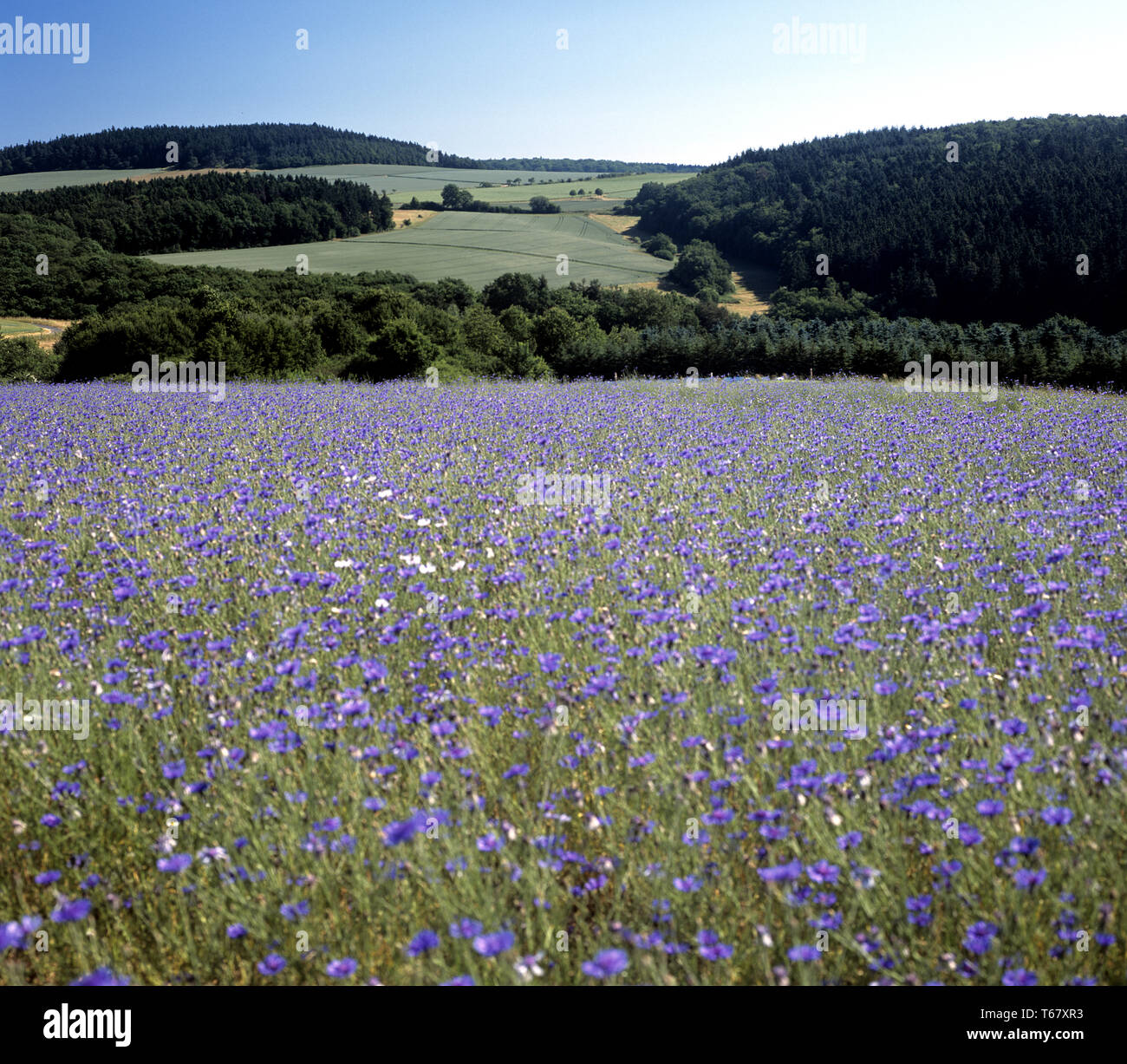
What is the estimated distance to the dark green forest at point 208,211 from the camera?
66000 millimetres

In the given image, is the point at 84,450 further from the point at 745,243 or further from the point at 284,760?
the point at 745,243

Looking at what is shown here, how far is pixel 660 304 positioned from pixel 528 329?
19.9 m

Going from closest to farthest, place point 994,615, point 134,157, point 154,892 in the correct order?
point 154,892 → point 994,615 → point 134,157

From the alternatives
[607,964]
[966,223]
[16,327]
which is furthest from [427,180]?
[607,964]

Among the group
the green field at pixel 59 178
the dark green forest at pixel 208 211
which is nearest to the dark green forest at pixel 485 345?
the dark green forest at pixel 208 211

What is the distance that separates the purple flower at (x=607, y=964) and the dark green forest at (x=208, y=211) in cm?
7574

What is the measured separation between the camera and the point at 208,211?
7119 centimetres

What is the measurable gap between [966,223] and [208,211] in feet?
212

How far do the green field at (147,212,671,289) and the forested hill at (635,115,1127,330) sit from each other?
12.2m

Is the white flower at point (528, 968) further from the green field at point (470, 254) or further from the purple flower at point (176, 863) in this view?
the green field at point (470, 254)

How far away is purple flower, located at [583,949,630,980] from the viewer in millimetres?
1431

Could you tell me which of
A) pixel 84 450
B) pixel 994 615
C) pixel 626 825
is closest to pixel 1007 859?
pixel 626 825

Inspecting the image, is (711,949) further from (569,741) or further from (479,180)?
(479,180)

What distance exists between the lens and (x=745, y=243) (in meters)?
79.7
